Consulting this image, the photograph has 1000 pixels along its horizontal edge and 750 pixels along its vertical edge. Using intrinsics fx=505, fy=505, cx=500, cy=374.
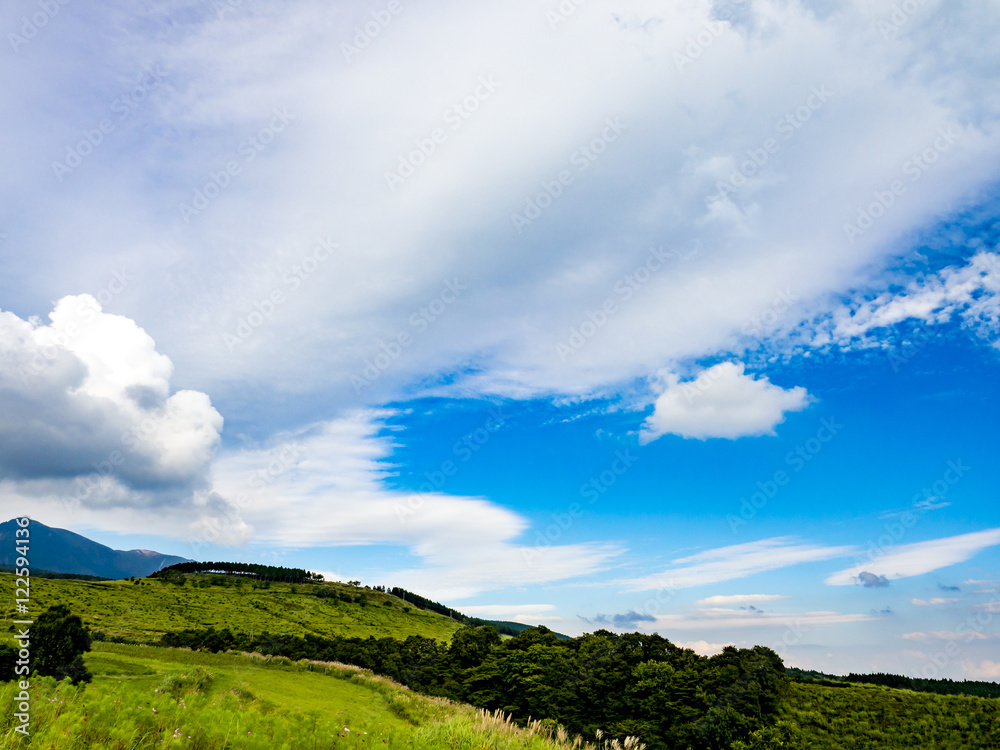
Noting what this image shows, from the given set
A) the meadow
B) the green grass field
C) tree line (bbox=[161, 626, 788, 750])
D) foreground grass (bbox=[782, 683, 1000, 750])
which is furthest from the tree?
the green grass field

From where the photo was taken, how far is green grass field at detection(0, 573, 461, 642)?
7306 cm

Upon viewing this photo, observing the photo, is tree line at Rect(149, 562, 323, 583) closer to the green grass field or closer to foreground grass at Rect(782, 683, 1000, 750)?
the green grass field

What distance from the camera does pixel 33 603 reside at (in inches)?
2697

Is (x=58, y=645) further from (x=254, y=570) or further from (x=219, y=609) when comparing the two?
(x=254, y=570)

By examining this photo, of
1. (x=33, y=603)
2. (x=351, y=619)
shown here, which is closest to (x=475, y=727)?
(x=33, y=603)

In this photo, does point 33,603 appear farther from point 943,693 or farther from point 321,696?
point 943,693

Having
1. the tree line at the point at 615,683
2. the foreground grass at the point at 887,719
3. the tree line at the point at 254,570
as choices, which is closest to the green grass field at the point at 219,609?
the tree line at the point at 254,570

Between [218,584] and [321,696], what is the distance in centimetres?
12574

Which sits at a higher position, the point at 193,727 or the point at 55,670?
the point at 193,727

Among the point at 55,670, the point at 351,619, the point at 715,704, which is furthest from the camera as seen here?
the point at 351,619

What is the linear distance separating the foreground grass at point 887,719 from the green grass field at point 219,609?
2331 inches

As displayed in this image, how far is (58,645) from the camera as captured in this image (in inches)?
907

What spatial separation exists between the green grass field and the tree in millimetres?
35662

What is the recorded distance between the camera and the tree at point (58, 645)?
22328 mm
